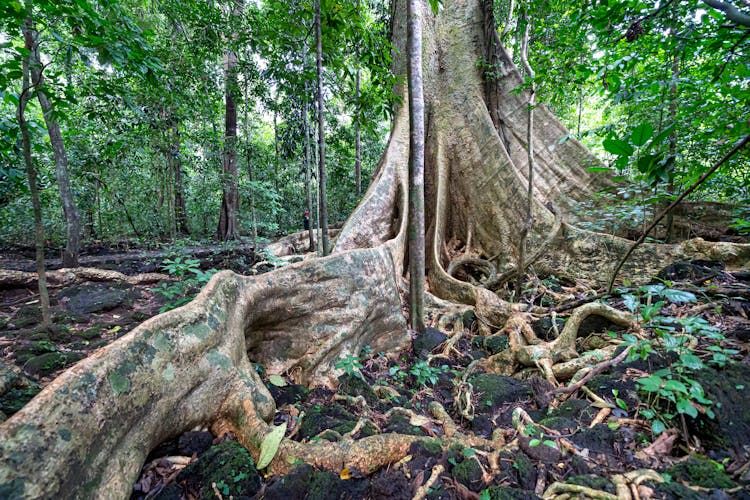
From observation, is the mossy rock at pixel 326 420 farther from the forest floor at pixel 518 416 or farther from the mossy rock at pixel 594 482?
the mossy rock at pixel 594 482

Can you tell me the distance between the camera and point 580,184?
221 inches

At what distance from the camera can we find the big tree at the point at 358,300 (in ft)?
4.50

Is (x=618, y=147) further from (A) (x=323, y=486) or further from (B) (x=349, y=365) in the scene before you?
(B) (x=349, y=365)

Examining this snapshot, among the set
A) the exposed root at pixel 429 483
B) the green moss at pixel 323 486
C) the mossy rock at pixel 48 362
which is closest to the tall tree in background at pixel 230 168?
the mossy rock at pixel 48 362

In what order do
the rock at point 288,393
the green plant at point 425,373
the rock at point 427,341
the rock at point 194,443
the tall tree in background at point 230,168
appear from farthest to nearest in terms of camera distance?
the tall tree in background at point 230,168
the rock at point 427,341
the green plant at point 425,373
the rock at point 288,393
the rock at point 194,443

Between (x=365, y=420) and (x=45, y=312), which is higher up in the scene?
(x=45, y=312)

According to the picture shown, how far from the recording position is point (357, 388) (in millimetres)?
2738

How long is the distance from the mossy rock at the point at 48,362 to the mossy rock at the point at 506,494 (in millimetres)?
3279

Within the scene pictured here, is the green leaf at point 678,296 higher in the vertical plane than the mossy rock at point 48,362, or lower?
higher

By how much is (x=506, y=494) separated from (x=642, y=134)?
157 centimetres

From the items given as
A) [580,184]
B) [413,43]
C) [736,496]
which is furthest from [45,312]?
[580,184]

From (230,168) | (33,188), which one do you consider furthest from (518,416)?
(230,168)

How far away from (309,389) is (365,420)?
0.73 meters

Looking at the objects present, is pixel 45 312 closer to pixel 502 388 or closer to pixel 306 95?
pixel 306 95
